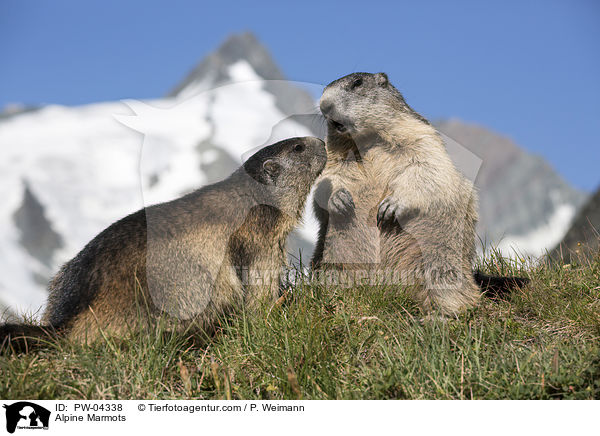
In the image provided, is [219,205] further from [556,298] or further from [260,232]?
[556,298]

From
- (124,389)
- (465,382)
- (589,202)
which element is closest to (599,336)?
(465,382)

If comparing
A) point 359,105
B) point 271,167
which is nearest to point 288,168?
point 271,167

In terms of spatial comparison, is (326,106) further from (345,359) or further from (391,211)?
(345,359)

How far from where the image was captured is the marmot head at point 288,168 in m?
5.48

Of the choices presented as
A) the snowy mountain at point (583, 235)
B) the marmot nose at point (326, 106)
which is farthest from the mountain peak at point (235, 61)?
the snowy mountain at point (583, 235)

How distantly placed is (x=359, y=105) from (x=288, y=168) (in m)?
0.93

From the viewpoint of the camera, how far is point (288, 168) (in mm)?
5543

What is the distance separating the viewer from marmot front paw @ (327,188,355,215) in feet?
17.9

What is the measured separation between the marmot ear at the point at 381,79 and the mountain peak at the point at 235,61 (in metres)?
1.45

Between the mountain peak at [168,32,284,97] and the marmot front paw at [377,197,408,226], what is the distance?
1.56 metres

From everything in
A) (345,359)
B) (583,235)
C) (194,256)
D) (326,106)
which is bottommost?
(345,359)

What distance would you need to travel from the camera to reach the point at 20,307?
5848mm
